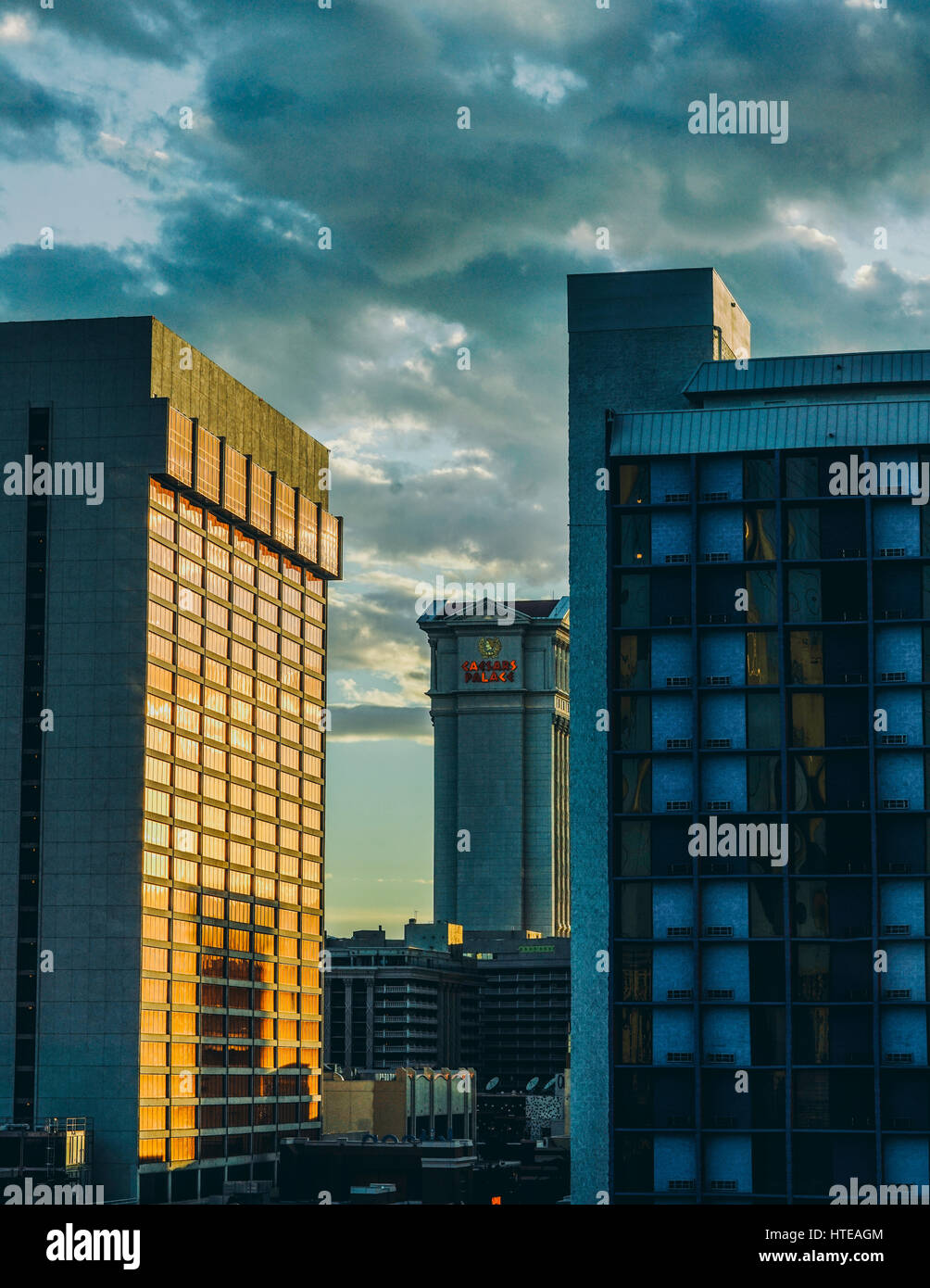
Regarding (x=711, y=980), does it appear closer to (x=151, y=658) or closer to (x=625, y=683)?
(x=625, y=683)

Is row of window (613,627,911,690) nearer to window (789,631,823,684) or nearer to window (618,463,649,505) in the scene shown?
window (789,631,823,684)

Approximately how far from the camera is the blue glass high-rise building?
100938 mm

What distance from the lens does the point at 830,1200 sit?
98.8 m

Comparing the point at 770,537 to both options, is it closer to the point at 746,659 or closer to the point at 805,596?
the point at 805,596

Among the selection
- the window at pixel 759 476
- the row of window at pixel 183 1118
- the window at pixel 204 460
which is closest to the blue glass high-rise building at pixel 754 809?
the window at pixel 759 476

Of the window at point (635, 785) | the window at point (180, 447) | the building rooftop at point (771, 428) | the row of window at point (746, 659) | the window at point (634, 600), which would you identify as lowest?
the window at point (635, 785)

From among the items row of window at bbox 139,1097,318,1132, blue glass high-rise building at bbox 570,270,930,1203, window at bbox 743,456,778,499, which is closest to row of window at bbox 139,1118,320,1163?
row of window at bbox 139,1097,318,1132

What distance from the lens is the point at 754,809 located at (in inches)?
4109

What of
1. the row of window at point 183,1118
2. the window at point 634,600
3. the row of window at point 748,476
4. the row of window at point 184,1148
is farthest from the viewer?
the row of window at point 183,1118

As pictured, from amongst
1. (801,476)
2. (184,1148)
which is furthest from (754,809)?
(184,1148)

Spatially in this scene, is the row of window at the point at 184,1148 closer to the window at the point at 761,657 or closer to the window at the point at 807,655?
the window at the point at 761,657

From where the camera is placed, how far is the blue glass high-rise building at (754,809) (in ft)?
331
